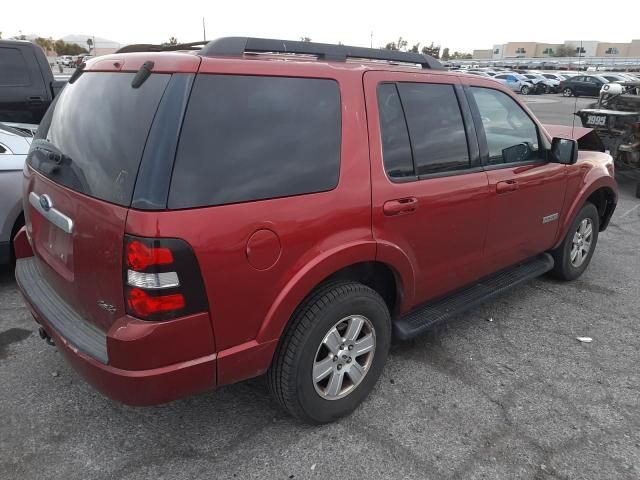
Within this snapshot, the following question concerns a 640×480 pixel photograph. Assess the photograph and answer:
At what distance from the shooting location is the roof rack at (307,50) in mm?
2254

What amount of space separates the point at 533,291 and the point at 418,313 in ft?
5.94

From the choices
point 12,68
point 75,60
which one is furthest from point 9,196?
point 75,60

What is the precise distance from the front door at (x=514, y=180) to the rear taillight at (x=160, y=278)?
6.82ft

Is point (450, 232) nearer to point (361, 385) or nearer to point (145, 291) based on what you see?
point (361, 385)

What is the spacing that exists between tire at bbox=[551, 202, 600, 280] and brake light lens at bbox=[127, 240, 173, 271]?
11.7 ft

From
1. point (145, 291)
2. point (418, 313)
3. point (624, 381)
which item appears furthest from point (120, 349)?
point (624, 381)

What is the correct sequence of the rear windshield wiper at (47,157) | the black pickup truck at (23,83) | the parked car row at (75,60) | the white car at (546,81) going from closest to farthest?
the rear windshield wiper at (47,157) < the parked car row at (75,60) < the black pickup truck at (23,83) < the white car at (546,81)

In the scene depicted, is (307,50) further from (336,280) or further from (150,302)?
(150,302)

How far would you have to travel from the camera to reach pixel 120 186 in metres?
1.98

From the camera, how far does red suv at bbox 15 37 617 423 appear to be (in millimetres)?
1954

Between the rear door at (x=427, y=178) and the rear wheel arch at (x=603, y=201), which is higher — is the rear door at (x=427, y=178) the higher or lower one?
the higher one

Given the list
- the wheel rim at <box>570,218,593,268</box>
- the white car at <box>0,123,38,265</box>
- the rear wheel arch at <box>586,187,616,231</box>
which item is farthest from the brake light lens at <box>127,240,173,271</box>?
the rear wheel arch at <box>586,187,616,231</box>

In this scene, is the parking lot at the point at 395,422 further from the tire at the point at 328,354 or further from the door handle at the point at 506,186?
the door handle at the point at 506,186

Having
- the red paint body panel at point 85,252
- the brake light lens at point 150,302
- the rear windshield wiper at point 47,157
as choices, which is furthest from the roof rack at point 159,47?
the brake light lens at point 150,302
